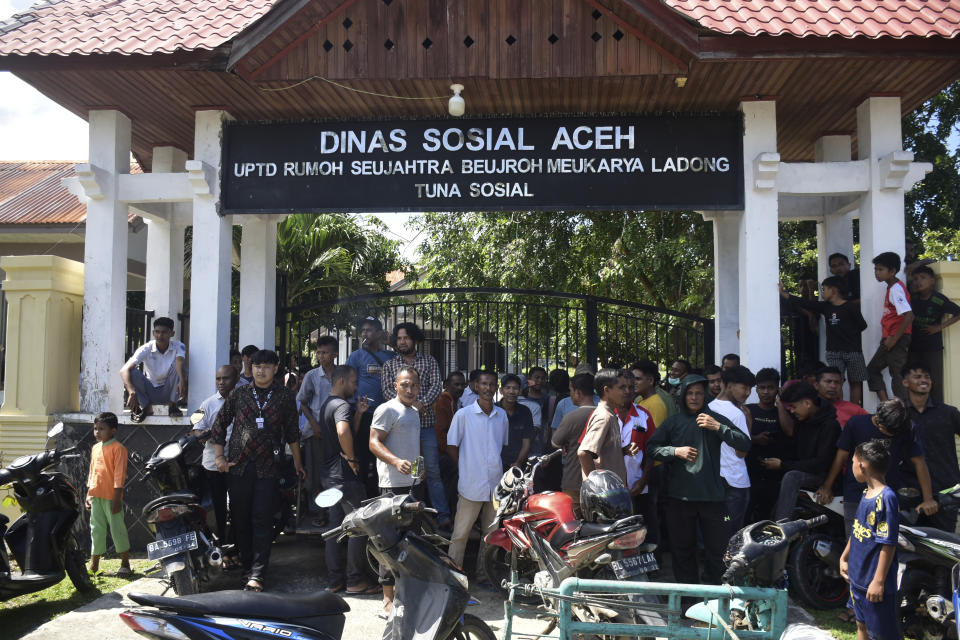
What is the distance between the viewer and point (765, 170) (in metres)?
7.66

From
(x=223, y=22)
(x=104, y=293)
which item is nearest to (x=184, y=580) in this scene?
(x=104, y=293)

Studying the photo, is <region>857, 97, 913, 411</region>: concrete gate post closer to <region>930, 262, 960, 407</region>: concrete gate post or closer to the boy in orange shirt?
<region>930, 262, 960, 407</region>: concrete gate post

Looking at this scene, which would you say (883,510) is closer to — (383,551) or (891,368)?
(383,551)

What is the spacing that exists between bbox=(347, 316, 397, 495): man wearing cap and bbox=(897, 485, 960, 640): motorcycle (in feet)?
13.4

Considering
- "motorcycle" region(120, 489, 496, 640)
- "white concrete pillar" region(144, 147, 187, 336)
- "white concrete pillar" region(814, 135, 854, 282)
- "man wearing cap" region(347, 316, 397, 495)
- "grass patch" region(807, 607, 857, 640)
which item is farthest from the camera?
"white concrete pillar" region(144, 147, 187, 336)

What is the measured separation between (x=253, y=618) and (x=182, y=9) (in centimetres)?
676

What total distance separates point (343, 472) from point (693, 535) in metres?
2.82

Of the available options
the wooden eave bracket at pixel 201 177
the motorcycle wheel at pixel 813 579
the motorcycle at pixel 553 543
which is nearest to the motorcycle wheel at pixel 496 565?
the motorcycle at pixel 553 543

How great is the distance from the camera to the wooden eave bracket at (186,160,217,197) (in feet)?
26.1

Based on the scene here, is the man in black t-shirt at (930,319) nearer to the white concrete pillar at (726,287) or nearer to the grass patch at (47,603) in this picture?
the white concrete pillar at (726,287)

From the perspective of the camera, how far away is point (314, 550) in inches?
298

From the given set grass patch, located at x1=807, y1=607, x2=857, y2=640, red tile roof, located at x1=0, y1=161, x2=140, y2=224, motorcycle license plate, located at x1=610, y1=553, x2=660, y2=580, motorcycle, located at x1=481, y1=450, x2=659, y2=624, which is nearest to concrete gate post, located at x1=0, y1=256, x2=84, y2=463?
motorcycle, located at x1=481, y1=450, x2=659, y2=624

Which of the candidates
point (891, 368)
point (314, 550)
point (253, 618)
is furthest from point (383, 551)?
point (891, 368)

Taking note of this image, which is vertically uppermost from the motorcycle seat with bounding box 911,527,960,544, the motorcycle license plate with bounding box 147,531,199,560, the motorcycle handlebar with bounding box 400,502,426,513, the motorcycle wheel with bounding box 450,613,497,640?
the motorcycle handlebar with bounding box 400,502,426,513
